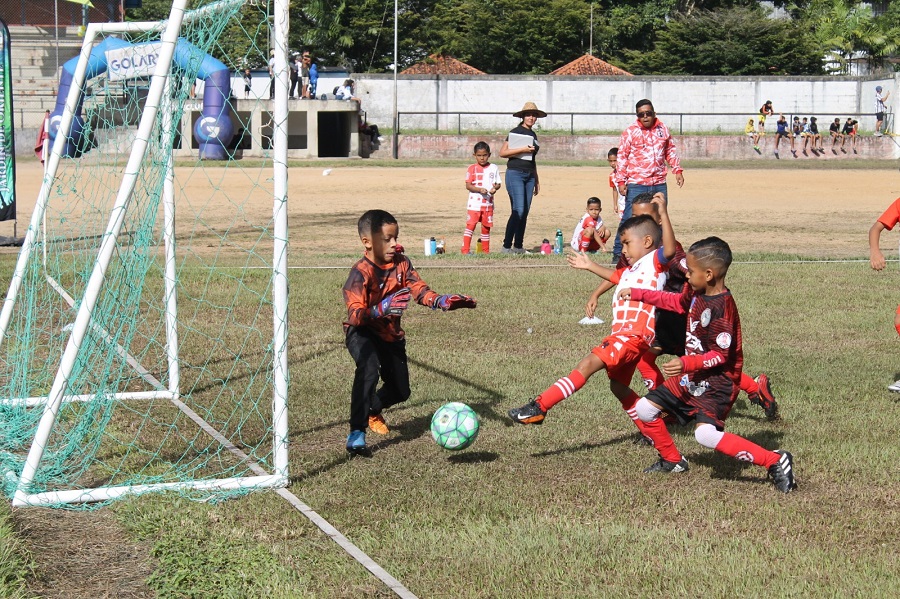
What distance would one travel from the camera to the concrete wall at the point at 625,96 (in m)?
54.1

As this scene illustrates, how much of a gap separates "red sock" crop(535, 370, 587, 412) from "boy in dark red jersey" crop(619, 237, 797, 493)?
409mm

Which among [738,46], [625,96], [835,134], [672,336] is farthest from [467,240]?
[738,46]

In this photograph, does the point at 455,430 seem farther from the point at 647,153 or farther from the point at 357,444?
the point at 647,153

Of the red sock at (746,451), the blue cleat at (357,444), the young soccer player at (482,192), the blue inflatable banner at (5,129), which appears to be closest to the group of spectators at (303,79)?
the blue inflatable banner at (5,129)

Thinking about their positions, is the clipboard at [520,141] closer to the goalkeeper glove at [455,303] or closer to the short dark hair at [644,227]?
the short dark hair at [644,227]

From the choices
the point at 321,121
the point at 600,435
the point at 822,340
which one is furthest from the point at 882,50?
the point at 600,435

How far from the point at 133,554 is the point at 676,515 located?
268 cm

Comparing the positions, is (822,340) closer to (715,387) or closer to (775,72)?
(715,387)

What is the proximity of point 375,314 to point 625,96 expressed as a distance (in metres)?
50.4

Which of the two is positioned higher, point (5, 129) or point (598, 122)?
point (598, 122)

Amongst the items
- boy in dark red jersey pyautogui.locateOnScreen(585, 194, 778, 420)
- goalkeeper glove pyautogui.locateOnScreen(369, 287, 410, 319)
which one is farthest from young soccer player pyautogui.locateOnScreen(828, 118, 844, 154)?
goalkeeper glove pyautogui.locateOnScreen(369, 287, 410, 319)

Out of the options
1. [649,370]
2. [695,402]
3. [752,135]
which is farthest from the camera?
[752,135]

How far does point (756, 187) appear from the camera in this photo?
110ft

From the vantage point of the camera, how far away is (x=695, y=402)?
621 cm
